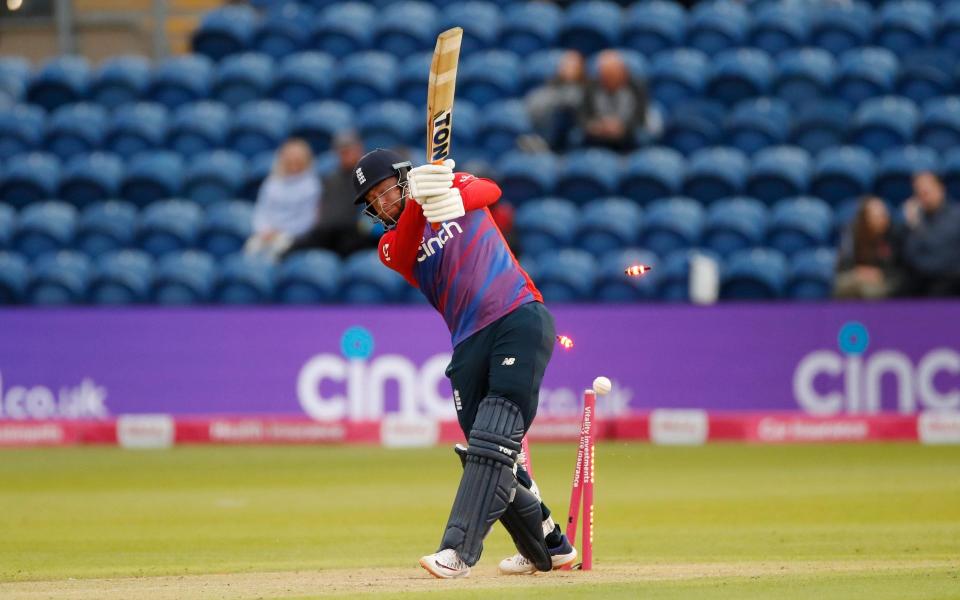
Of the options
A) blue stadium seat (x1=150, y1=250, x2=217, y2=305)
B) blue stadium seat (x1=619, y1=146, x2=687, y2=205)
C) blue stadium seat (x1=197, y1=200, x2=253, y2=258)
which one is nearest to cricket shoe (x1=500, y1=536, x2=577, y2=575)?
blue stadium seat (x1=150, y1=250, x2=217, y2=305)

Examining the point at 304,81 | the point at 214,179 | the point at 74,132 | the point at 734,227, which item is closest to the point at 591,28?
the point at 304,81

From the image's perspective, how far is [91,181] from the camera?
1683 centimetres

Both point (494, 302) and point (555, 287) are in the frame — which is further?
point (555, 287)

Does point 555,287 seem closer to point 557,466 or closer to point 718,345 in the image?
point 718,345

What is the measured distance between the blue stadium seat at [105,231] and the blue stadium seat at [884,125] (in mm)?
7559

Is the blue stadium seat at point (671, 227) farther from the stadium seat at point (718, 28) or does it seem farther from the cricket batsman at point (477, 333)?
the cricket batsman at point (477, 333)

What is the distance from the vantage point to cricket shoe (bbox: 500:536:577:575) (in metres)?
6.79

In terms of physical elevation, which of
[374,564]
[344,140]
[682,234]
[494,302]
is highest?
[344,140]

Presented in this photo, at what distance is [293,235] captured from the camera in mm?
15578

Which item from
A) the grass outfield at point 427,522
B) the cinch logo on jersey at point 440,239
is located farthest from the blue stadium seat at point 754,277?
the cinch logo on jersey at point 440,239

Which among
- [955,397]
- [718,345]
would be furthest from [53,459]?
[955,397]

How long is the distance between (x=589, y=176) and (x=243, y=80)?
14.6ft

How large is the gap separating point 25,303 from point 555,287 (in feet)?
17.2

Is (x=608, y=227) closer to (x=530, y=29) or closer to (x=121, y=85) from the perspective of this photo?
(x=530, y=29)
